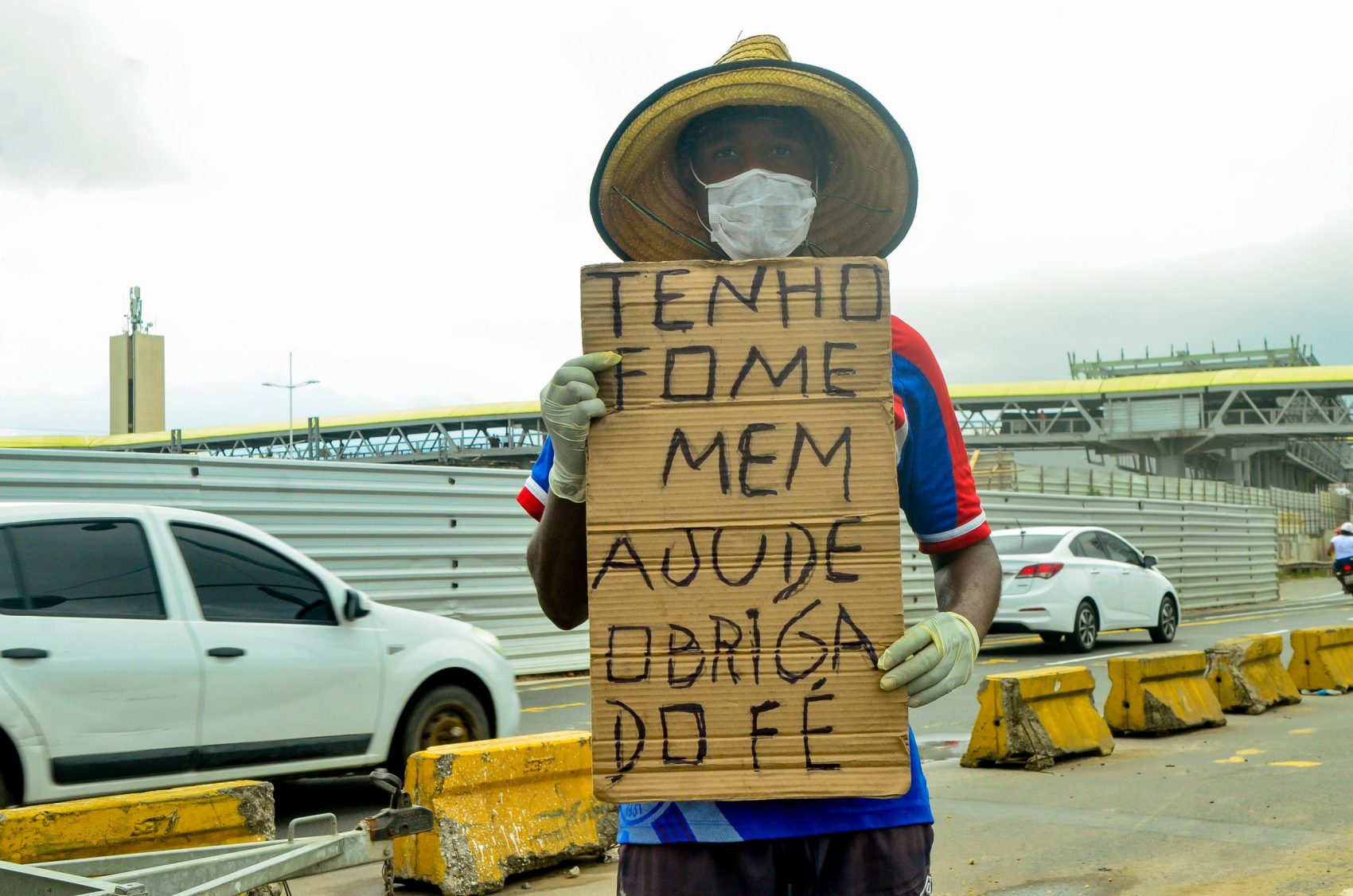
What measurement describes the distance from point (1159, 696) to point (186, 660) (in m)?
6.59

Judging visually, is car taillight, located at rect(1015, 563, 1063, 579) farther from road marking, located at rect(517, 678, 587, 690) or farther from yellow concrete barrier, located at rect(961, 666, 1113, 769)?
yellow concrete barrier, located at rect(961, 666, 1113, 769)

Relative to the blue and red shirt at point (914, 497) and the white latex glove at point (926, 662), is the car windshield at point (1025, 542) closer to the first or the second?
the blue and red shirt at point (914, 497)

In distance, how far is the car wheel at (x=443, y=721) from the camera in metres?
7.72

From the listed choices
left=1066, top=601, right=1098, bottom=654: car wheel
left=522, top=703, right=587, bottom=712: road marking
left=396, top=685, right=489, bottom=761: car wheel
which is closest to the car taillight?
left=1066, top=601, right=1098, bottom=654: car wheel

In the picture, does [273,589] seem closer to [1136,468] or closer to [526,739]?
[526,739]

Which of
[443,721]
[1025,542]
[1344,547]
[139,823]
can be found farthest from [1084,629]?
[1344,547]

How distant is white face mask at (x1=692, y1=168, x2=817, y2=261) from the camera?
2383mm

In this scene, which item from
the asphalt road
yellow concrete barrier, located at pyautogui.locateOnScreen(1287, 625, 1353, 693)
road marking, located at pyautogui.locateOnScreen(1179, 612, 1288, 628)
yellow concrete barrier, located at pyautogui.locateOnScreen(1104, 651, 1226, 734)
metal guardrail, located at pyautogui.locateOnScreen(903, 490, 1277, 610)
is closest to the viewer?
the asphalt road

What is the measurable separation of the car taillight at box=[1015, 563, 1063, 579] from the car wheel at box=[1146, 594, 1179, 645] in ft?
9.08

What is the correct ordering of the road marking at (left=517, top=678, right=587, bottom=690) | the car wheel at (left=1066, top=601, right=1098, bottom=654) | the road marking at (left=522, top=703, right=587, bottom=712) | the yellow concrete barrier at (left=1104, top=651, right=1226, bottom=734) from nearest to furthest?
1. the yellow concrete barrier at (left=1104, top=651, right=1226, bottom=734)
2. the road marking at (left=522, top=703, right=587, bottom=712)
3. the road marking at (left=517, top=678, right=587, bottom=690)
4. the car wheel at (left=1066, top=601, right=1098, bottom=654)

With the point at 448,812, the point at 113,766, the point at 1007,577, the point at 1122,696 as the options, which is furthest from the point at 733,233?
the point at 1007,577

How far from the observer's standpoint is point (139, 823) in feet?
15.1

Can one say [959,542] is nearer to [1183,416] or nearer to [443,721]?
[443,721]

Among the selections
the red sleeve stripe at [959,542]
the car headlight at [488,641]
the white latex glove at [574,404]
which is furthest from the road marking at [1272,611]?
the white latex glove at [574,404]
